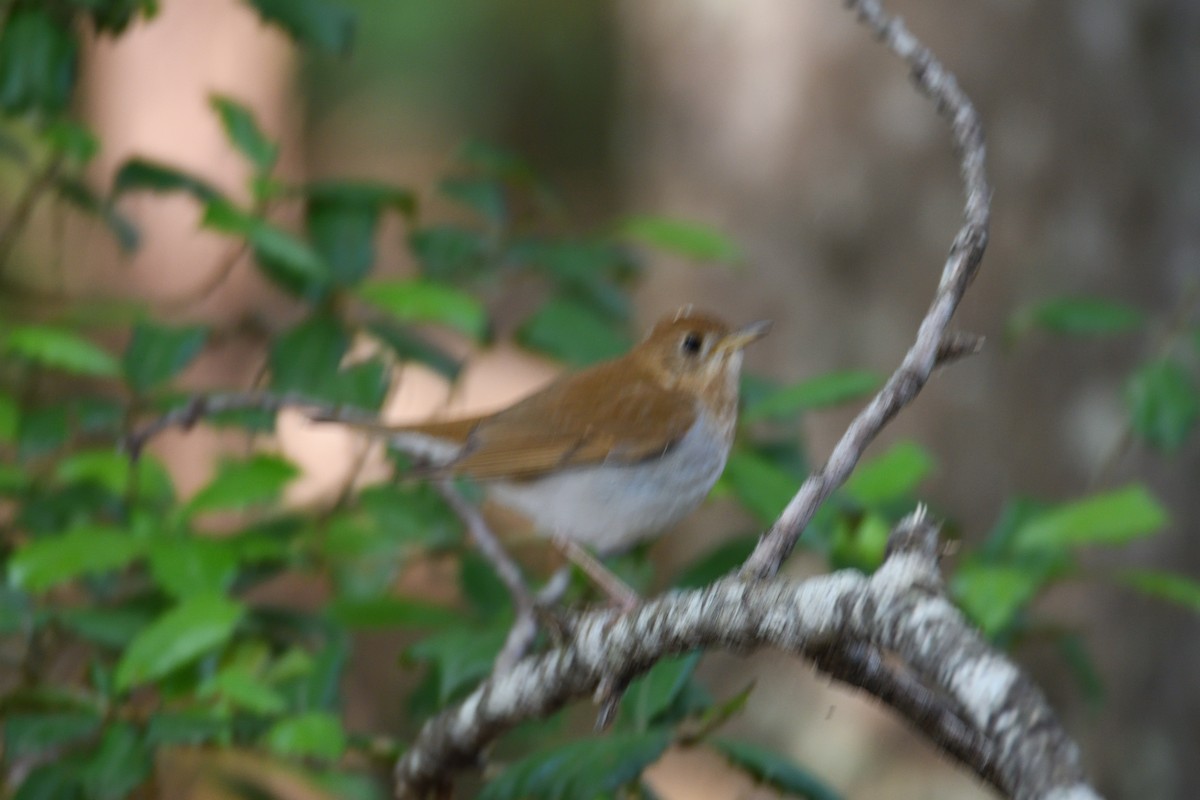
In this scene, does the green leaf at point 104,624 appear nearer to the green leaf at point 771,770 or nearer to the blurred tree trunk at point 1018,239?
the green leaf at point 771,770

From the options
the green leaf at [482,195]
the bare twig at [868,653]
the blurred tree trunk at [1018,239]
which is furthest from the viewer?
the blurred tree trunk at [1018,239]

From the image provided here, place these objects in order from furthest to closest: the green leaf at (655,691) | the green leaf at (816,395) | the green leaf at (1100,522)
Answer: the green leaf at (816,395) → the green leaf at (1100,522) → the green leaf at (655,691)

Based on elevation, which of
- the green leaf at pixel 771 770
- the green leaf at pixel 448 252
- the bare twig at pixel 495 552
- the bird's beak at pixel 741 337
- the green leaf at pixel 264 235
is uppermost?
the bird's beak at pixel 741 337

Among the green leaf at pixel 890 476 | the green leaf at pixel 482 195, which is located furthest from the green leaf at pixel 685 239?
the green leaf at pixel 890 476

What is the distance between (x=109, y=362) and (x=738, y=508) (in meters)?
2.12

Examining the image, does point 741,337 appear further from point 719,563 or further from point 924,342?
point 924,342

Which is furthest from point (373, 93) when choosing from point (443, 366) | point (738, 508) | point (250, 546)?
point (250, 546)

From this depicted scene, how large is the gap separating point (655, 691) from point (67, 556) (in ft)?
3.24

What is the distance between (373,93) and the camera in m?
8.37

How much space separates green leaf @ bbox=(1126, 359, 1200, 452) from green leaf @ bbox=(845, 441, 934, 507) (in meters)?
0.57

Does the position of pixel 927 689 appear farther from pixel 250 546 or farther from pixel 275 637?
pixel 275 637

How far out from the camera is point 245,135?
9.36 feet

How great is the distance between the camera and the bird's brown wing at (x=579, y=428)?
2480 millimetres

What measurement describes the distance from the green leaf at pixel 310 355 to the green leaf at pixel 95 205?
58 cm
